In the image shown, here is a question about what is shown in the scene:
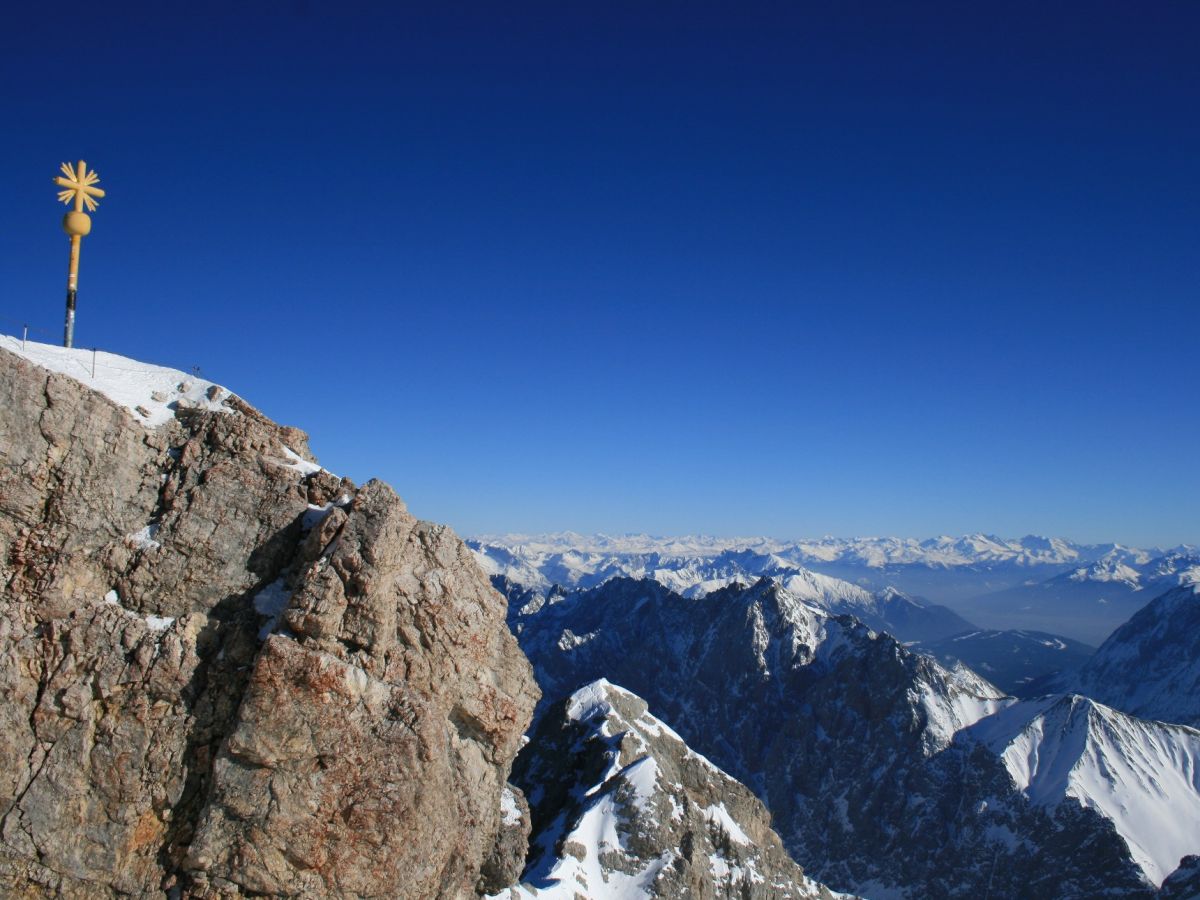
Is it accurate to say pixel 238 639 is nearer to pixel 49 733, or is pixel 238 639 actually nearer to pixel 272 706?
pixel 272 706

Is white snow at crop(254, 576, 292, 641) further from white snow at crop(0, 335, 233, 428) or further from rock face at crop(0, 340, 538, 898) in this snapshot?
white snow at crop(0, 335, 233, 428)

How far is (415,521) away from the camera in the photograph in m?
40.4

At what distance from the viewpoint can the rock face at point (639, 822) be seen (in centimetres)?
9038

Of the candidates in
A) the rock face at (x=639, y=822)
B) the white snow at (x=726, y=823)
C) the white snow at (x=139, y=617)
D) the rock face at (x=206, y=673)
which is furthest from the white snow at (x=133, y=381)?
the white snow at (x=726, y=823)

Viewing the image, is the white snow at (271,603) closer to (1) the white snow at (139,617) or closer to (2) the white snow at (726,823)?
(1) the white snow at (139,617)

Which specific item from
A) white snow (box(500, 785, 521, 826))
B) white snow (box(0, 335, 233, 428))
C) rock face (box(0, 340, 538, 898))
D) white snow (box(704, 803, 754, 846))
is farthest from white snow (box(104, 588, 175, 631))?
white snow (box(704, 803, 754, 846))

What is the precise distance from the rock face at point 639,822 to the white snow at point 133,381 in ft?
166

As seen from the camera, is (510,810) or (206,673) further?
(510,810)

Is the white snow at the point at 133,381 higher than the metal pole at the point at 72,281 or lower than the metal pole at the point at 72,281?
lower

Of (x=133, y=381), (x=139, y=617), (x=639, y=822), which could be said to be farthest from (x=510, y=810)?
(x=639, y=822)

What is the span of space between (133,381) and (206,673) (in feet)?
52.4

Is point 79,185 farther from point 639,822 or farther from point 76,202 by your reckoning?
point 639,822

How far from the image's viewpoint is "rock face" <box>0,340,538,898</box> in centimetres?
3102

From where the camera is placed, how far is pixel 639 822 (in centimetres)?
9631
